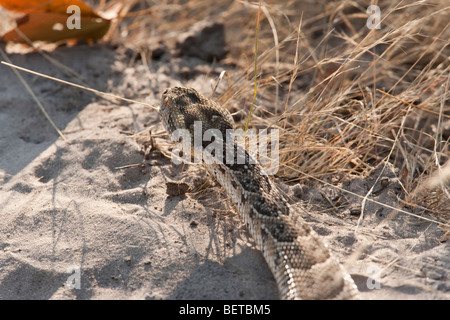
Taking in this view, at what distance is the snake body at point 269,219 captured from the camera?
10.1 ft

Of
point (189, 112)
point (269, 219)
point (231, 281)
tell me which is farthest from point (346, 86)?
point (231, 281)

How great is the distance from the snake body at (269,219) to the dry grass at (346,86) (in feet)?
2.09

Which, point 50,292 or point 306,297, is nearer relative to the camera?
point 306,297

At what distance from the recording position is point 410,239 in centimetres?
365

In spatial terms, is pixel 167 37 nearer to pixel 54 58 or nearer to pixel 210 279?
pixel 54 58

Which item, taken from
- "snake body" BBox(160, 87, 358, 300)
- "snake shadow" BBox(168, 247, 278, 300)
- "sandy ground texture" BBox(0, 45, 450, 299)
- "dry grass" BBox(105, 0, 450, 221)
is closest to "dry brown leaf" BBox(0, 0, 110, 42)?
"dry grass" BBox(105, 0, 450, 221)

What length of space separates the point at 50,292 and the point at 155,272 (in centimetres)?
74

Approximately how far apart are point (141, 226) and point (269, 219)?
1.03m

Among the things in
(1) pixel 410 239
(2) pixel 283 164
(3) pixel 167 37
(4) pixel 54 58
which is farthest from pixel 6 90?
(1) pixel 410 239

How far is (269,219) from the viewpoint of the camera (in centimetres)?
344

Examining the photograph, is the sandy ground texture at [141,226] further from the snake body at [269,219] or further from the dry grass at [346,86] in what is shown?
the dry grass at [346,86]

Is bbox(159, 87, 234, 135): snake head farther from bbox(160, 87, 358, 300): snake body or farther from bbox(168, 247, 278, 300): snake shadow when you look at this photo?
bbox(168, 247, 278, 300): snake shadow

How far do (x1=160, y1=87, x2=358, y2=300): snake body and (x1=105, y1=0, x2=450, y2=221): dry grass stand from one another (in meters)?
0.64

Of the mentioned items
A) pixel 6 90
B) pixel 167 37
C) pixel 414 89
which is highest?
pixel 167 37
